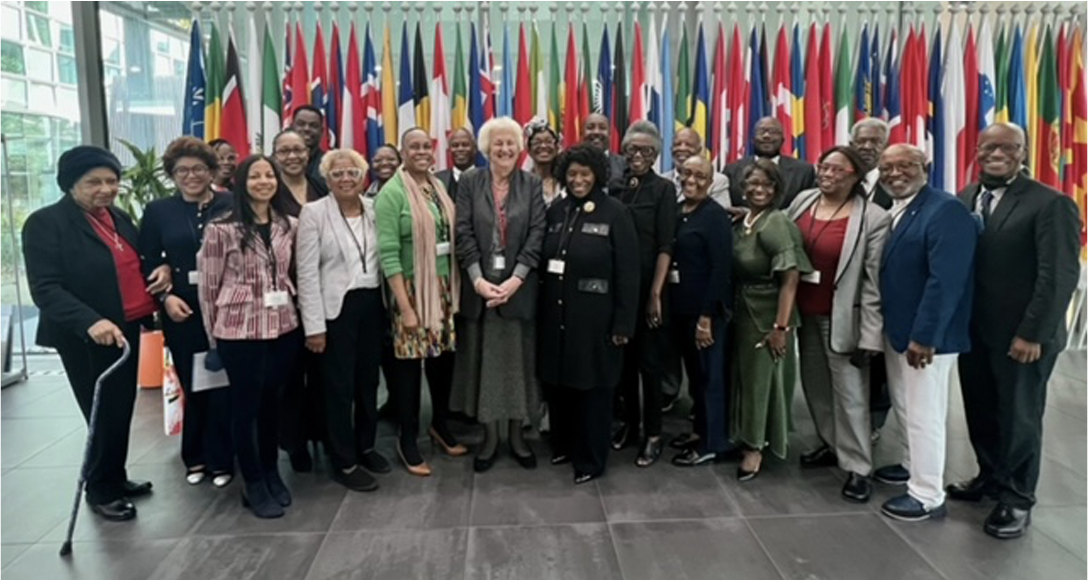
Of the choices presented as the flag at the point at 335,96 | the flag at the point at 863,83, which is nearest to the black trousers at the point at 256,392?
the flag at the point at 335,96

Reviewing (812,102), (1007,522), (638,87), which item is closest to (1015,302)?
(1007,522)

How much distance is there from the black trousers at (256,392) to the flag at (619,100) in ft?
10.2

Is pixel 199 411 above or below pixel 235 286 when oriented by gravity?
below

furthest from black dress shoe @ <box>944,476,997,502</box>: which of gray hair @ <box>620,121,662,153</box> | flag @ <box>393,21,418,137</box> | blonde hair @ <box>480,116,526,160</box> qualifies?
flag @ <box>393,21,418,137</box>

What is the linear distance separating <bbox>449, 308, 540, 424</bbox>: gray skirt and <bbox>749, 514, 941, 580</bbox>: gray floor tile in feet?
3.71

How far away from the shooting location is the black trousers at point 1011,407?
267 cm

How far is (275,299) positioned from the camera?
2.68 m

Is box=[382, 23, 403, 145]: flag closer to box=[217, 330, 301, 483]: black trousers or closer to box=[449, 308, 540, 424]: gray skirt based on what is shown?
box=[449, 308, 540, 424]: gray skirt

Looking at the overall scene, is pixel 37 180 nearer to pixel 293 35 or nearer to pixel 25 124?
pixel 25 124

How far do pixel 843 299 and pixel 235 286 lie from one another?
2.41 metres

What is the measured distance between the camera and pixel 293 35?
198 inches

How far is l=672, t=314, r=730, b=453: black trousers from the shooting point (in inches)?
128

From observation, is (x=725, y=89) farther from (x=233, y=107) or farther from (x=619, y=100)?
(x=233, y=107)

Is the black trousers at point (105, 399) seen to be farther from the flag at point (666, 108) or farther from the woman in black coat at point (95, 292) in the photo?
the flag at point (666, 108)
